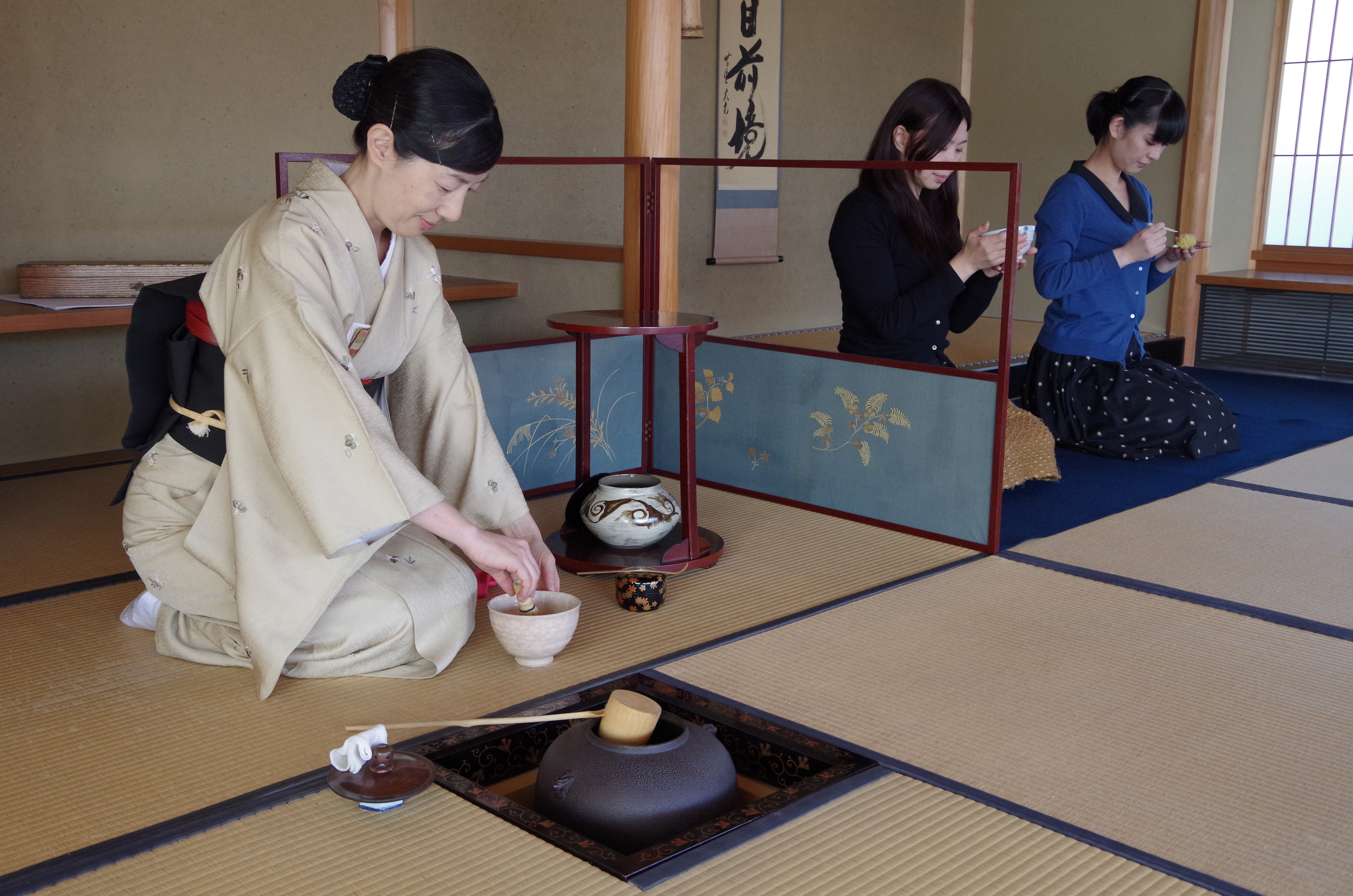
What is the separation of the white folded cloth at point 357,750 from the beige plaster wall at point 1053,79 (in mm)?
5716

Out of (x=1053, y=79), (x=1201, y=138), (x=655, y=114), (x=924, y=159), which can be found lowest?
(x=924, y=159)

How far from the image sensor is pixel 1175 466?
4.04m

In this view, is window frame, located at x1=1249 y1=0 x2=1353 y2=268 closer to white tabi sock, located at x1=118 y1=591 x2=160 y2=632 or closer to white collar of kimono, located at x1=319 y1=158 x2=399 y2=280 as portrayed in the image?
white collar of kimono, located at x1=319 y1=158 x2=399 y2=280

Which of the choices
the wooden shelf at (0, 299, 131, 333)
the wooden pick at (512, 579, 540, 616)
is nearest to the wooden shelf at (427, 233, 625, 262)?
the wooden shelf at (0, 299, 131, 333)

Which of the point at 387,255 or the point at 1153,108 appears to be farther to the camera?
the point at 1153,108

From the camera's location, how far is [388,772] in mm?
1672

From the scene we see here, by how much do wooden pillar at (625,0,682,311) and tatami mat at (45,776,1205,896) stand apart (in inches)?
78.2

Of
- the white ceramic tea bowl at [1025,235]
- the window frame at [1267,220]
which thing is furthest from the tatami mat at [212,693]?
the window frame at [1267,220]

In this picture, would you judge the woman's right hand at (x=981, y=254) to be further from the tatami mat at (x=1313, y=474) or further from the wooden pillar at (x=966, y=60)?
the wooden pillar at (x=966, y=60)

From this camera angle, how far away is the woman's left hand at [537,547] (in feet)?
7.41

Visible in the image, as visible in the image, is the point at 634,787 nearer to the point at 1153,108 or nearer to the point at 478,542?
A: the point at 478,542

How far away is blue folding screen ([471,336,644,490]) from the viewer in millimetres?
3396

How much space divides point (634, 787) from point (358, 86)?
126 centimetres

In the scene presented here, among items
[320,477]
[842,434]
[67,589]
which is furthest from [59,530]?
[842,434]
